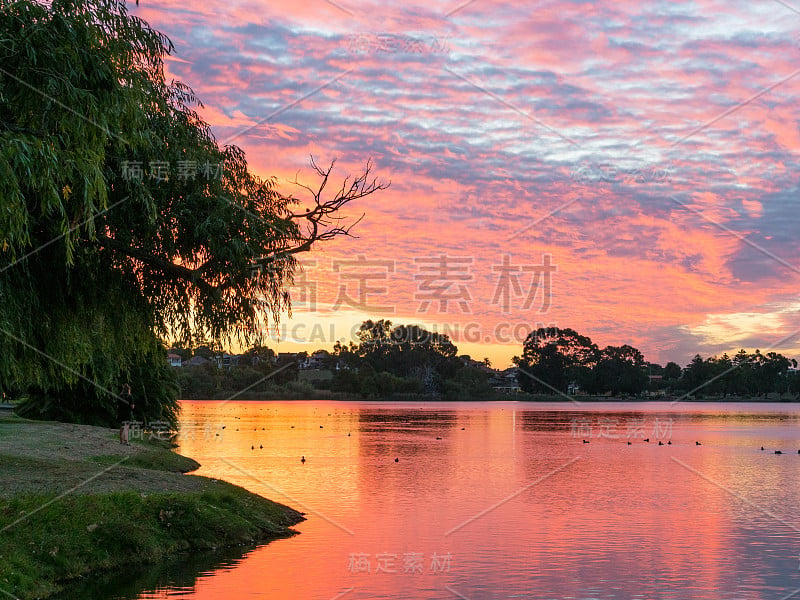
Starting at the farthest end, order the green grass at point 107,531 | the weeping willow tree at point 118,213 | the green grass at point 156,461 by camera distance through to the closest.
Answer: the green grass at point 156,461 < the green grass at point 107,531 < the weeping willow tree at point 118,213

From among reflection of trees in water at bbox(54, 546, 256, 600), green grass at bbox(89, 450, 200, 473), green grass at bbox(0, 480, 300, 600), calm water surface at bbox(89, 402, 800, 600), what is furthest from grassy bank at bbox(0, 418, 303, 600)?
calm water surface at bbox(89, 402, 800, 600)

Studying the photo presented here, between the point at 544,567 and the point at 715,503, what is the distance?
16850mm

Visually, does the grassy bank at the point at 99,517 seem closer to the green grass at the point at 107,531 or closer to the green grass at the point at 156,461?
the green grass at the point at 107,531

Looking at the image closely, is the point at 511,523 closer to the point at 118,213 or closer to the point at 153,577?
the point at 153,577

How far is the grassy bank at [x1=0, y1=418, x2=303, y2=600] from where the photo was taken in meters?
18.5

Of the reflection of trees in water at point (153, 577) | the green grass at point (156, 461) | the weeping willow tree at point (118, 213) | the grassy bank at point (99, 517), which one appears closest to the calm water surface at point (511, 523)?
the reflection of trees in water at point (153, 577)

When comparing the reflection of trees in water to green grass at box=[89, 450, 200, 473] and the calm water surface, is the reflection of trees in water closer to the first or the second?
the calm water surface

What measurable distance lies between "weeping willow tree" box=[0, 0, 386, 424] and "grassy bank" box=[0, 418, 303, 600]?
3.16 metres

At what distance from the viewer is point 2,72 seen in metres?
13.5

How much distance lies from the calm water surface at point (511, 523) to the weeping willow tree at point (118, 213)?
5.82 metres

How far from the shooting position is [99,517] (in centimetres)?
2105

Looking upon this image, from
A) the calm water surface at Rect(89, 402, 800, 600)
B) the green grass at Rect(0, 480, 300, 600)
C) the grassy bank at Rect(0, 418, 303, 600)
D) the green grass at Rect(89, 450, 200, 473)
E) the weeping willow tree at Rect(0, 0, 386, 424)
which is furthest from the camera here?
the green grass at Rect(89, 450, 200, 473)

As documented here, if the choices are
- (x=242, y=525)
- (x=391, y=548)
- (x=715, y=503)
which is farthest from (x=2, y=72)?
(x=715, y=503)

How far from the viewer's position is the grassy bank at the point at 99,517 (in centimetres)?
1848
